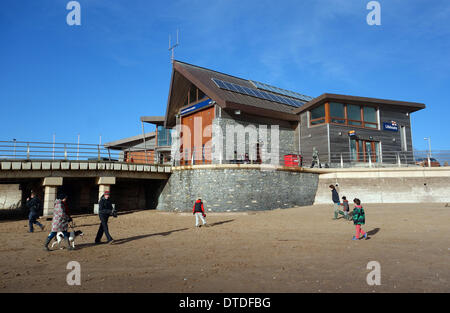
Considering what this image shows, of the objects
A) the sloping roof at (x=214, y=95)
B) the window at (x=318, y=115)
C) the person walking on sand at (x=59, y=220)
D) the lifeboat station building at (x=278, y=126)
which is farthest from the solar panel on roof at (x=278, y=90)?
the person walking on sand at (x=59, y=220)

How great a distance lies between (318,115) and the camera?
22172 mm

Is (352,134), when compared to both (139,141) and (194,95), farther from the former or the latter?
(139,141)

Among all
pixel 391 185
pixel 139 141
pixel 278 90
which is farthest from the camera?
pixel 139 141

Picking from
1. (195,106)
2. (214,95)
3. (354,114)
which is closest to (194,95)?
(195,106)

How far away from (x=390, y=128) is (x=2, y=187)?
36.6 metres

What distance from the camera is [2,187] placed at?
1170 inches

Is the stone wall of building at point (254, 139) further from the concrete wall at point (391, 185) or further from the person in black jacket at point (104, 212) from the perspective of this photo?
the person in black jacket at point (104, 212)

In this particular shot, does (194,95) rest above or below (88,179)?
above

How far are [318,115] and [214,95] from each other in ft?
27.0

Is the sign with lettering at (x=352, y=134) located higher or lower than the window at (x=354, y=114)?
lower

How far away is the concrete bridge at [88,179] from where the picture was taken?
624 inches

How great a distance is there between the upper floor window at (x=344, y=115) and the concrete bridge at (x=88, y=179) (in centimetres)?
1170
